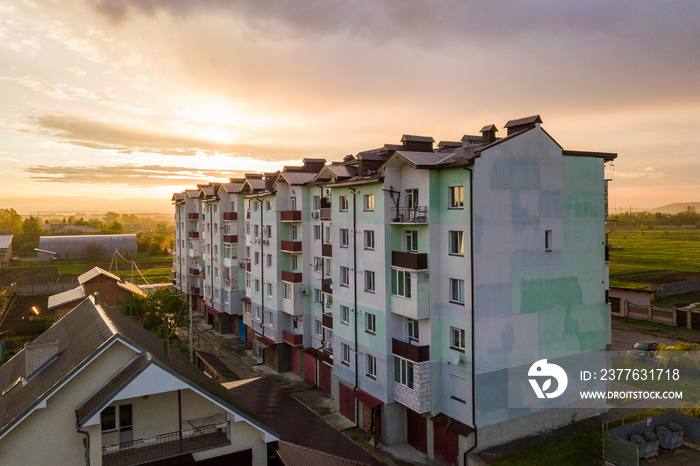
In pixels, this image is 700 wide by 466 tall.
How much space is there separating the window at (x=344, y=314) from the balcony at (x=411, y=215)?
7.61 m

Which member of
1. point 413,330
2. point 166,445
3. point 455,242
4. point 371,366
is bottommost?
point 371,366

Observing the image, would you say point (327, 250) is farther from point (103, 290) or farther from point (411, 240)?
point (103, 290)

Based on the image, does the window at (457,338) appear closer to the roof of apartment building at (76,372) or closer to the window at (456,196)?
the window at (456,196)

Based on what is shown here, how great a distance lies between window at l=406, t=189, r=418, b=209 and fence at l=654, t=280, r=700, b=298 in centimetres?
5646

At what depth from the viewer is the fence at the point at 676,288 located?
65750 mm

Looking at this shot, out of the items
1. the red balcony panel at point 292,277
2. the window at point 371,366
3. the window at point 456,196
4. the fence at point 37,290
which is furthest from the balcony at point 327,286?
the fence at point 37,290

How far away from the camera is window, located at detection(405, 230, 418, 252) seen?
2629 cm

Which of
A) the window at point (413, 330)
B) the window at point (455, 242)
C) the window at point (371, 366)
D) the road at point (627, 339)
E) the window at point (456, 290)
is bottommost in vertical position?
the road at point (627, 339)

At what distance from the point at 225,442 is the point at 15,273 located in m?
117

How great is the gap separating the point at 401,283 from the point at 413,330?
2.84 m

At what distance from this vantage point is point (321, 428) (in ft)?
73.8

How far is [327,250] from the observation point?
113 feet

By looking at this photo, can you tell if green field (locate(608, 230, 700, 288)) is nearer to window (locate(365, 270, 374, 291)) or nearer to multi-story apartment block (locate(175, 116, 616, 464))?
multi-story apartment block (locate(175, 116, 616, 464))

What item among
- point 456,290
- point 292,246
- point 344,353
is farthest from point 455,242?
point 292,246
